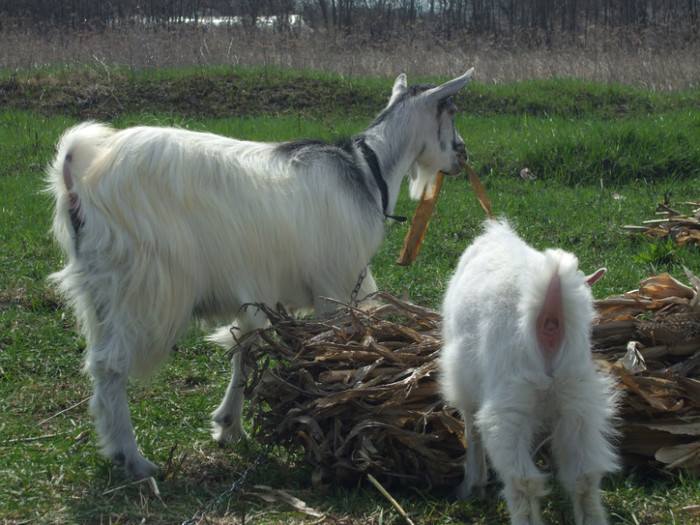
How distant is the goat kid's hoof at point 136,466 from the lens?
3.79 meters

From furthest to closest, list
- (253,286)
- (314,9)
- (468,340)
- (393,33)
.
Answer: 1. (314,9)
2. (393,33)
3. (253,286)
4. (468,340)

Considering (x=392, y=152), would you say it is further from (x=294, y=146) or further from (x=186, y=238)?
(x=186, y=238)

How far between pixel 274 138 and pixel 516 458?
7.53 m

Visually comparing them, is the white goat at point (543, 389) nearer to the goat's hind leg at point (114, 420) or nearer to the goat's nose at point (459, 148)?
the goat's hind leg at point (114, 420)

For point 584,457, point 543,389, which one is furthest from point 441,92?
point 584,457

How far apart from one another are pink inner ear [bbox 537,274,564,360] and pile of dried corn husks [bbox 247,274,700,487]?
0.71m

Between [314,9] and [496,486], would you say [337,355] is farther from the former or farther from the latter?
[314,9]

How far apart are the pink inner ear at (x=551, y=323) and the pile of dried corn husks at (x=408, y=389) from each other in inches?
27.8

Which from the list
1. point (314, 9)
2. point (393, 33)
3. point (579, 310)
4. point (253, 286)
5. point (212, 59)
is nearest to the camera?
point (579, 310)

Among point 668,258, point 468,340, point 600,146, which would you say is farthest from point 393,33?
point 468,340

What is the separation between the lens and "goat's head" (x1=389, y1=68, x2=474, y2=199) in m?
5.14

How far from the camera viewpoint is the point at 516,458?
8.88 ft

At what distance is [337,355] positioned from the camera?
389 centimetres

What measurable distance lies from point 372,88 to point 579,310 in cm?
1028
